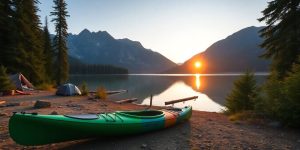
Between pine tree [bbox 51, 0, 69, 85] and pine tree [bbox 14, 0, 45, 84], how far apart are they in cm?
545

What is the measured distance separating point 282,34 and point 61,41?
34.1 meters

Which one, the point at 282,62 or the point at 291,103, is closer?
the point at 291,103

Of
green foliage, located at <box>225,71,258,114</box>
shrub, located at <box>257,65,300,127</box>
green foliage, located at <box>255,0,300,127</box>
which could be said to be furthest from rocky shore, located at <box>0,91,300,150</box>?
green foliage, located at <box>225,71,258,114</box>

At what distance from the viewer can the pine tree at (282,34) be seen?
18.2 m

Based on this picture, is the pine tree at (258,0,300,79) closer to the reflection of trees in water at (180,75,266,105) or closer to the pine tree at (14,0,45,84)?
the reflection of trees in water at (180,75,266,105)

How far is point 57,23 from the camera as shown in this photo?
44344 millimetres

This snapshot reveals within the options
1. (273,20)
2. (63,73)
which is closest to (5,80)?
(63,73)

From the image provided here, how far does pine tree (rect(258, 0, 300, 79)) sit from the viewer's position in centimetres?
1819

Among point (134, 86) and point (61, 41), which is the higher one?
point (61, 41)

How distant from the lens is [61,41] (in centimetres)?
4372

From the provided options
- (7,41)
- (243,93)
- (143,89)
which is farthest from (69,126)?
(143,89)

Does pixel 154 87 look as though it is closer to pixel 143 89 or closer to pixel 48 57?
pixel 143 89

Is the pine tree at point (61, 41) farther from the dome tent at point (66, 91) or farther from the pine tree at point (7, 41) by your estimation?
the dome tent at point (66, 91)

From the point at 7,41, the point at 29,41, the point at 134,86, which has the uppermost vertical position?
the point at 29,41
